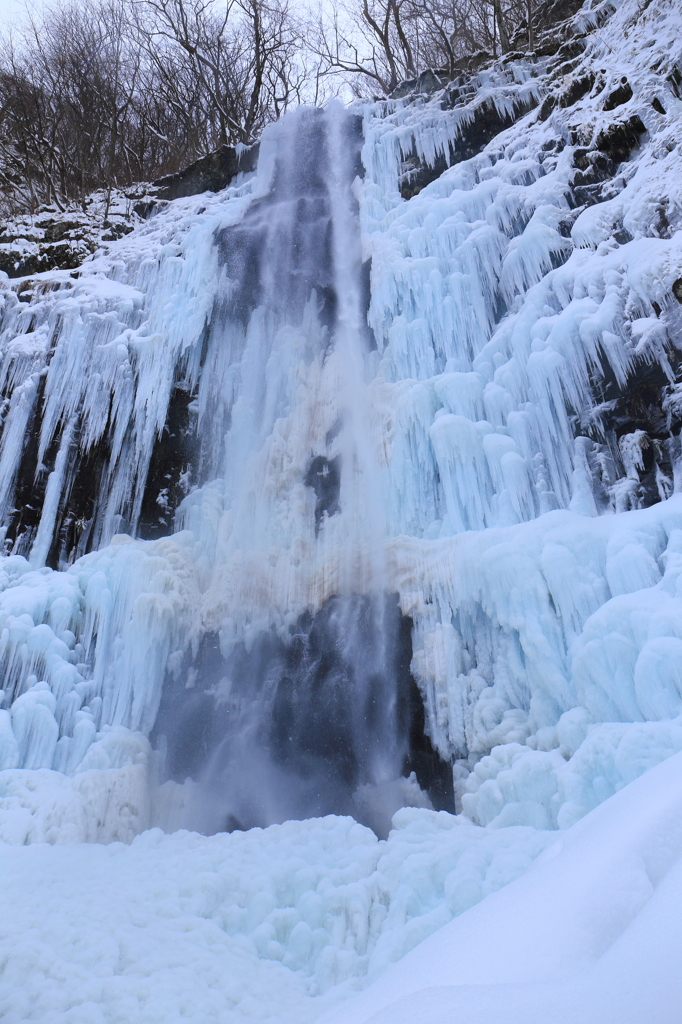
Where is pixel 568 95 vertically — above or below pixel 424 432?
above

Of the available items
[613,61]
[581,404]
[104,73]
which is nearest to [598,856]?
[581,404]

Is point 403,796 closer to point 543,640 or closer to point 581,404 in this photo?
point 543,640

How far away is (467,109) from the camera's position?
6.68 metres

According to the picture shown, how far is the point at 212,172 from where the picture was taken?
8094 mm

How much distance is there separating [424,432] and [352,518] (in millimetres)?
1010

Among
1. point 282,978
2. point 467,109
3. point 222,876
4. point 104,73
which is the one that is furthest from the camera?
point 104,73

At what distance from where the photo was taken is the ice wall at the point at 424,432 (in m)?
3.75

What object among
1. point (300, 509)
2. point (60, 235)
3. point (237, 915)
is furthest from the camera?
point (60, 235)

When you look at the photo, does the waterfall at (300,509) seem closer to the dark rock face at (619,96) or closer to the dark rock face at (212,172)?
the dark rock face at (212,172)

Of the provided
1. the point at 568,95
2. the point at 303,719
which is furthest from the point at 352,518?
the point at 568,95

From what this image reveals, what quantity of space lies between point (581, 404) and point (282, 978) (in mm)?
3925

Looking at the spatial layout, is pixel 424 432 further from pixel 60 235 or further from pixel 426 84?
pixel 60 235

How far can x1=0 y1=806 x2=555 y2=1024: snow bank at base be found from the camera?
250 cm

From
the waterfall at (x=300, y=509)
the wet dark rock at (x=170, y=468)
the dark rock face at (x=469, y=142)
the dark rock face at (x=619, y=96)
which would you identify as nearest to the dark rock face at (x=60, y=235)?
the waterfall at (x=300, y=509)
